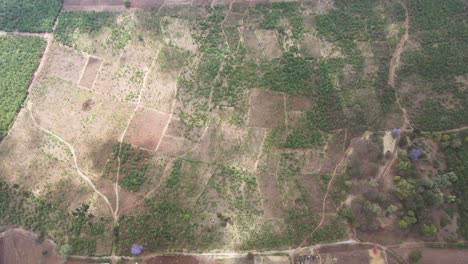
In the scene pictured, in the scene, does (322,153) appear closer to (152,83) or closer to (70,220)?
(152,83)

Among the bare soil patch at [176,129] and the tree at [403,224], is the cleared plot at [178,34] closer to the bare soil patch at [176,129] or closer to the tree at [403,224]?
the bare soil patch at [176,129]

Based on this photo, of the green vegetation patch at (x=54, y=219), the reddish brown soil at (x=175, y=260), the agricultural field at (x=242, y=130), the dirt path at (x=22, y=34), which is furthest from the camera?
the dirt path at (x=22, y=34)

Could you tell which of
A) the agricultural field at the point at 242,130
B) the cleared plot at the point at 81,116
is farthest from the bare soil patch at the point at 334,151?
the cleared plot at the point at 81,116

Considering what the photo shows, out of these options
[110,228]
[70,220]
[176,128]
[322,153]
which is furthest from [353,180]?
[70,220]

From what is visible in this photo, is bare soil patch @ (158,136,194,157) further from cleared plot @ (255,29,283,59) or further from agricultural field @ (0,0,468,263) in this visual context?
cleared plot @ (255,29,283,59)

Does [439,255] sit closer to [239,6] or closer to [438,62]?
[438,62]
